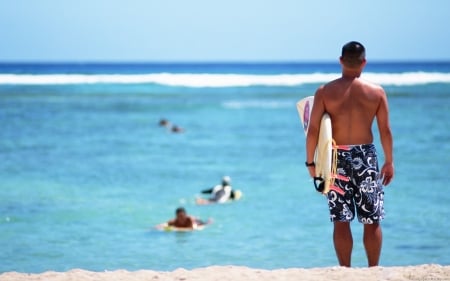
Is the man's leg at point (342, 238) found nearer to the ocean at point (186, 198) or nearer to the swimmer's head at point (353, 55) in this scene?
the swimmer's head at point (353, 55)

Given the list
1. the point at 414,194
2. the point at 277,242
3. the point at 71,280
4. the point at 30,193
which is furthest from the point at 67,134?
the point at 71,280

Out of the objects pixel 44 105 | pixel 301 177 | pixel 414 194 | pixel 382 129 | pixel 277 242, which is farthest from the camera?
pixel 44 105

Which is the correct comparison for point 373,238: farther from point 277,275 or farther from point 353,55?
point 353,55

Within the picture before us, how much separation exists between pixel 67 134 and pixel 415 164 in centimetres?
1024

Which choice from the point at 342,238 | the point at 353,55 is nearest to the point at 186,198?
the point at 342,238

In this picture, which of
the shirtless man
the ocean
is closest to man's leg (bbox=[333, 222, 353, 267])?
the shirtless man

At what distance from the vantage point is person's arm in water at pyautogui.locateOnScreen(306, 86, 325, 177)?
17.5 ft

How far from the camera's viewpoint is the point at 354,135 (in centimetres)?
535

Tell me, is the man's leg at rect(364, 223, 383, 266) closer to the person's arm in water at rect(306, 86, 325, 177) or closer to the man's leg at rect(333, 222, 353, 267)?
the man's leg at rect(333, 222, 353, 267)

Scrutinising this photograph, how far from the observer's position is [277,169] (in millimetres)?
15469

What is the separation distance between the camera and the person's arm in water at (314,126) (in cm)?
532

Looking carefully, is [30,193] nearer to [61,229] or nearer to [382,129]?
[61,229]

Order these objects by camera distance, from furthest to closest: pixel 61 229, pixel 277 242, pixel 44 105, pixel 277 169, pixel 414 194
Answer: pixel 44 105 → pixel 277 169 → pixel 414 194 → pixel 61 229 → pixel 277 242

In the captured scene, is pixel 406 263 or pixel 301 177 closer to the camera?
pixel 406 263
